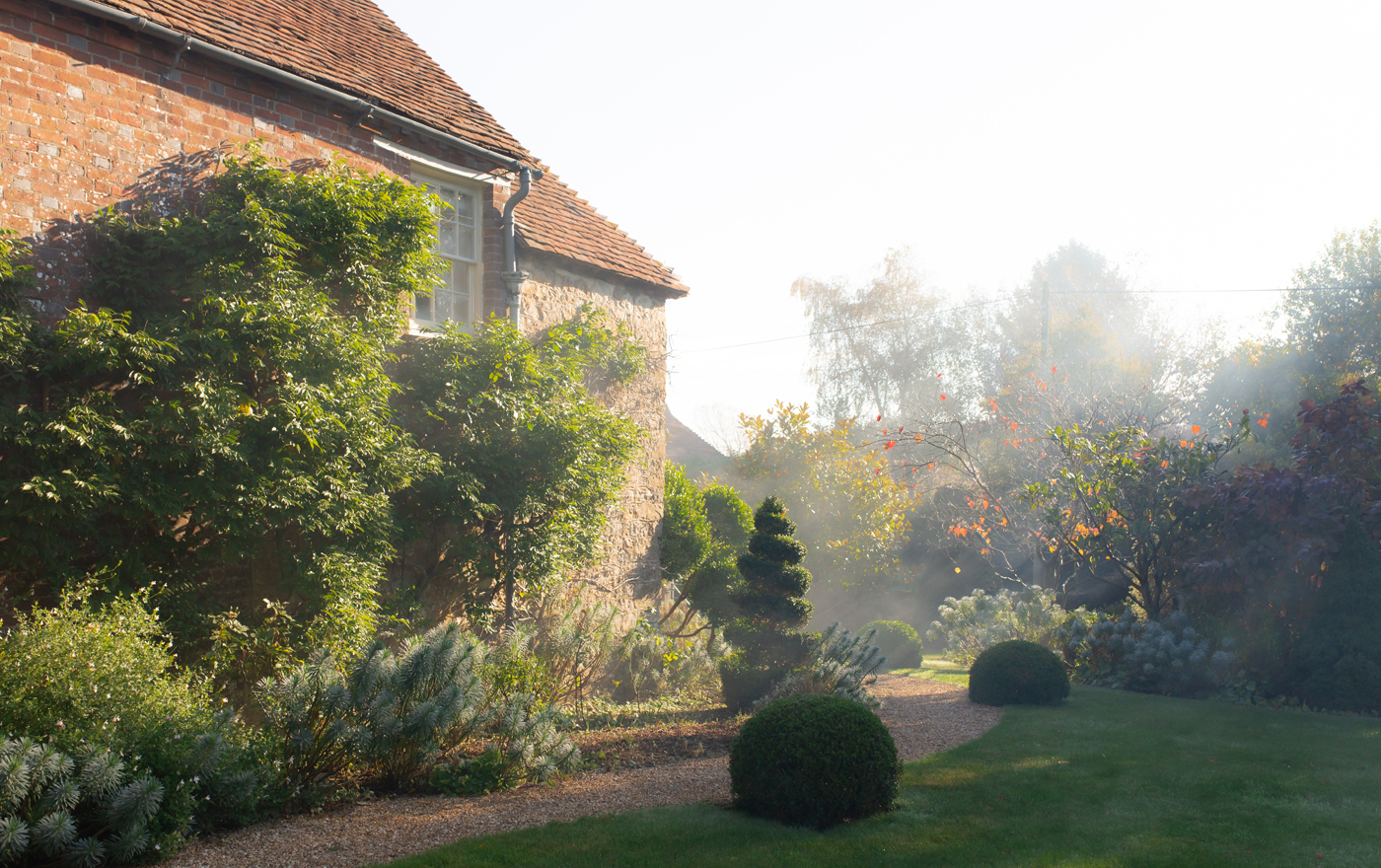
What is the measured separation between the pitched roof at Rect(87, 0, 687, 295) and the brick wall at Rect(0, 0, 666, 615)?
32cm

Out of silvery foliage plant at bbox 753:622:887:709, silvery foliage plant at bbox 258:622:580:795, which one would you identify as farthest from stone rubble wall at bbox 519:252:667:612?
silvery foliage plant at bbox 258:622:580:795

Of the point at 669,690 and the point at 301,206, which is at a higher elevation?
the point at 301,206

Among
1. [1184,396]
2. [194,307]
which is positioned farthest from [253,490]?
[1184,396]

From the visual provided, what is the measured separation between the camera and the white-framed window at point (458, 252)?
9.99 m

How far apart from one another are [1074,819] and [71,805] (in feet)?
21.4

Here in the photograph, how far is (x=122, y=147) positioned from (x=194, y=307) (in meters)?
1.67

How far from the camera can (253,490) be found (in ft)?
21.4

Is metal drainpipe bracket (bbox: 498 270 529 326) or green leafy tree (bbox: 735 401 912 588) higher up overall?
metal drainpipe bracket (bbox: 498 270 529 326)

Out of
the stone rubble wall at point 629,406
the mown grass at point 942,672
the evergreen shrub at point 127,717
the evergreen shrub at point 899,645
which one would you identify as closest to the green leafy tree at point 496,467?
the stone rubble wall at point 629,406

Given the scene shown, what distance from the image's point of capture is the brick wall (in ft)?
21.2

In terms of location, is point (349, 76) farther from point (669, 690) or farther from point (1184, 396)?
A: point (1184, 396)

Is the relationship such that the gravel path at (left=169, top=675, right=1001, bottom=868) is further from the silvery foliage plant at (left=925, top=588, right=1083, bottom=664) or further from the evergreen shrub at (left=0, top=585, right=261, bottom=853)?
the silvery foliage plant at (left=925, top=588, right=1083, bottom=664)

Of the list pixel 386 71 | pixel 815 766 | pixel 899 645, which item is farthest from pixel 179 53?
pixel 899 645

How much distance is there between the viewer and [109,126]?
276 inches
